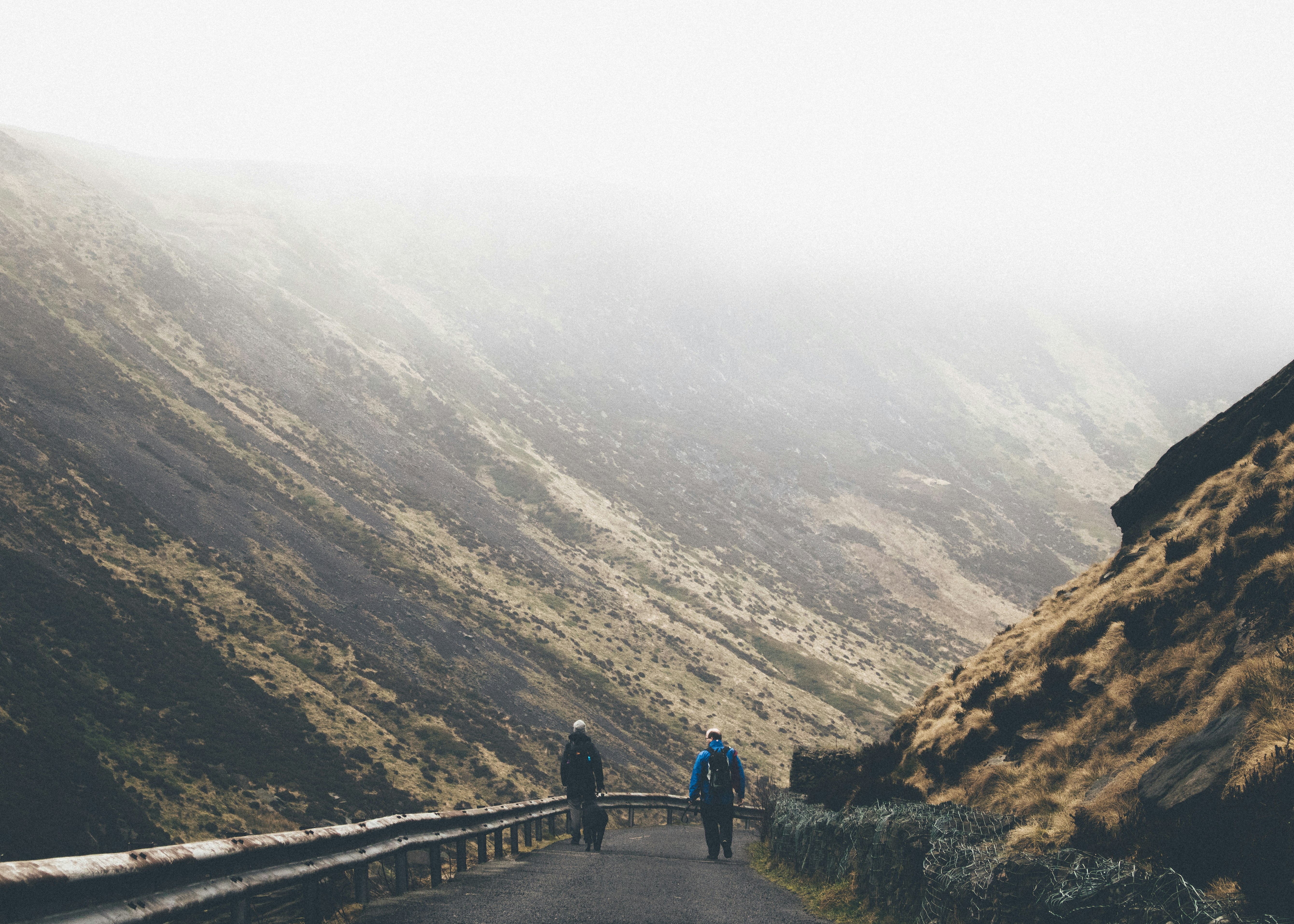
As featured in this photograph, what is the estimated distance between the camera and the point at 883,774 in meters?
14.1

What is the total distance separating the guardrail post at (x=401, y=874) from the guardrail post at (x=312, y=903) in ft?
7.61

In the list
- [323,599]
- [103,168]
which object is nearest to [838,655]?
[323,599]

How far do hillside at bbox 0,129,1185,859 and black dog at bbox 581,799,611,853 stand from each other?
31.0 feet

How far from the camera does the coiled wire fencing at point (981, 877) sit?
16.3 feet

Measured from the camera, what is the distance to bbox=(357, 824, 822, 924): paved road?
288 inches

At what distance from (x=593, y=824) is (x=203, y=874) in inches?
444

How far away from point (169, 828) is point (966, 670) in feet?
62.9

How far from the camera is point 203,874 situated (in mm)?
4887

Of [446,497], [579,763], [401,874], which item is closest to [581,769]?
[579,763]

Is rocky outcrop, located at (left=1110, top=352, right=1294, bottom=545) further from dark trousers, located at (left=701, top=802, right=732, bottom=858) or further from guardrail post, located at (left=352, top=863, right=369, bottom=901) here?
guardrail post, located at (left=352, top=863, right=369, bottom=901)

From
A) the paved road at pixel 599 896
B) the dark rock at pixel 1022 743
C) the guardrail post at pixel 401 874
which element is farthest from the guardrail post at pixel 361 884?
the dark rock at pixel 1022 743

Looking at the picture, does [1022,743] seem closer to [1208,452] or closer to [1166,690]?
[1166,690]

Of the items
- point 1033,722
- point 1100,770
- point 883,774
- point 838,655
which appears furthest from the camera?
point 838,655

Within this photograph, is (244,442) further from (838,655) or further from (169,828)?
(838,655)
